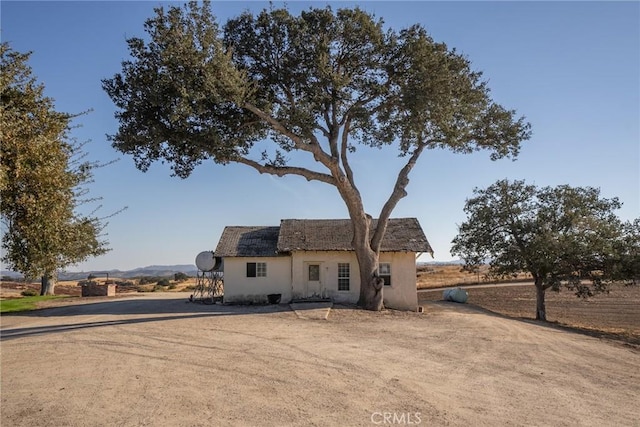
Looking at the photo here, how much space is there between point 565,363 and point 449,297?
18560 mm

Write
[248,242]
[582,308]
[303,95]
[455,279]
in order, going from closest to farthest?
1. [303,95]
2. [248,242]
3. [582,308]
4. [455,279]

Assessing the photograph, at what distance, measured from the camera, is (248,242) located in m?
25.5

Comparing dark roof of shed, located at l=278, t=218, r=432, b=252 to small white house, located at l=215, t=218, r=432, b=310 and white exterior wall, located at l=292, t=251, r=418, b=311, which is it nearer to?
small white house, located at l=215, t=218, r=432, b=310

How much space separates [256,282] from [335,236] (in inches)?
203

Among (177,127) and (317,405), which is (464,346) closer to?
(317,405)

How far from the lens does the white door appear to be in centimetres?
2367

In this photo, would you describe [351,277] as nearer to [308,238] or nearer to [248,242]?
[308,238]

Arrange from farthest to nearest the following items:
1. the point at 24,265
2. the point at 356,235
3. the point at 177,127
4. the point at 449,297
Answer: the point at 449,297 → the point at 356,235 → the point at 177,127 → the point at 24,265

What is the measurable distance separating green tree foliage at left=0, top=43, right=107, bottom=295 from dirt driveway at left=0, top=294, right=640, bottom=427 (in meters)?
2.46

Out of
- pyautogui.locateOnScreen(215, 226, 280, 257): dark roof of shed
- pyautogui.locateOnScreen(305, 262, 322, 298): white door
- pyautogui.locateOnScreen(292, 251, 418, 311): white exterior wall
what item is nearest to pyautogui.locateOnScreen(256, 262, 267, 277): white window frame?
pyautogui.locateOnScreen(215, 226, 280, 257): dark roof of shed

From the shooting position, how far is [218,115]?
1795 cm

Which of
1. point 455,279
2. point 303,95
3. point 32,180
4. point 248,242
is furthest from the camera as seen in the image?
point 455,279

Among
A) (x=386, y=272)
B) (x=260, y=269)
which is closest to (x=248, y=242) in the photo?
(x=260, y=269)

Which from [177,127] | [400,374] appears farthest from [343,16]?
[400,374]
